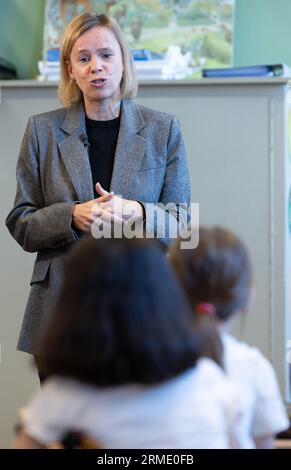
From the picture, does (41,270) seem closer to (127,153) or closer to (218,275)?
(127,153)

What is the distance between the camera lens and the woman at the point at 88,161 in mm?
2145

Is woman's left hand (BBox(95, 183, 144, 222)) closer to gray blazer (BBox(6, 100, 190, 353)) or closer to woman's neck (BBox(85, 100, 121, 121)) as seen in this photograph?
gray blazer (BBox(6, 100, 190, 353))

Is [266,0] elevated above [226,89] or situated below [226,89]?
above

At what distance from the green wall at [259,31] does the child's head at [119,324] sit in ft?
7.99

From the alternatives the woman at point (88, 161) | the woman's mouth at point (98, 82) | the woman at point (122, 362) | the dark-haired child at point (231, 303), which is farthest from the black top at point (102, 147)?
the woman at point (122, 362)

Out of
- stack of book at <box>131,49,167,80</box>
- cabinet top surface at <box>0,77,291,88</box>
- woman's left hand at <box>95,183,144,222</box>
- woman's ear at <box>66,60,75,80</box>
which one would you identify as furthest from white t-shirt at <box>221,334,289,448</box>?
stack of book at <box>131,49,167,80</box>

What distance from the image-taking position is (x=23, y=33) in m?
3.73

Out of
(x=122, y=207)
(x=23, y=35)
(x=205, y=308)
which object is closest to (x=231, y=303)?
(x=205, y=308)

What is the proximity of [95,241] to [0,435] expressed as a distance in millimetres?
1974

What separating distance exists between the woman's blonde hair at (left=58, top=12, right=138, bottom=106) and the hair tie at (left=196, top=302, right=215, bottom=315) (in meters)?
0.88

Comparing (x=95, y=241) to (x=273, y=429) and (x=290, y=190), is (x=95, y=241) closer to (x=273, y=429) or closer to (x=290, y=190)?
(x=273, y=429)

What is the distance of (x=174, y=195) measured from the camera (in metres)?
2.20

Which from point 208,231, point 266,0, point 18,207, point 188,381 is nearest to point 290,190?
point 266,0

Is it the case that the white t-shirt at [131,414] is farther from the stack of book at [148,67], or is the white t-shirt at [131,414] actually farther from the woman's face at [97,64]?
the stack of book at [148,67]
